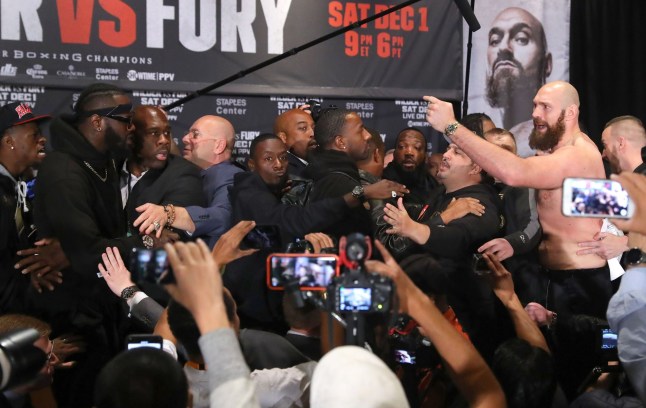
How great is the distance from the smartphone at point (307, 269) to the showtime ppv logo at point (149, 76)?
3703 millimetres

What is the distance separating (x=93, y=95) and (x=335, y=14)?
2.21 metres

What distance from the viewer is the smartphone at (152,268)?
1.98m

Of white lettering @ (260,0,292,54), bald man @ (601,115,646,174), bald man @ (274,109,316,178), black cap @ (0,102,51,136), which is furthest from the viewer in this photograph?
white lettering @ (260,0,292,54)

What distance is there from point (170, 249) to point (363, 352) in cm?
45

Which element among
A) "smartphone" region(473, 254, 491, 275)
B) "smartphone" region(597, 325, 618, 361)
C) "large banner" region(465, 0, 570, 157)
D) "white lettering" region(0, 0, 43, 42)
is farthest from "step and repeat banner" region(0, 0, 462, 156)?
"smartphone" region(597, 325, 618, 361)

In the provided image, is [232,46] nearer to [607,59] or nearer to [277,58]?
[277,58]

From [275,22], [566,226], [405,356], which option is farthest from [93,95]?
[566,226]

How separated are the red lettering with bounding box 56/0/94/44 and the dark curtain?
3402 mm

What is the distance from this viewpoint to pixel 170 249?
1925mm

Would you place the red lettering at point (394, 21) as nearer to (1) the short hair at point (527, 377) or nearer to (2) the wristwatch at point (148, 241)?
(2) the wristwatch at point (148, 241)

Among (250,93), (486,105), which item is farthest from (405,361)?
(486,105)

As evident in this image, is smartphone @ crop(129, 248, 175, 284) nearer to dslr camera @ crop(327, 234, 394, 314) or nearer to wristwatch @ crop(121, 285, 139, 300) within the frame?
dslr camera @ crop(327, 234, 394, 314)

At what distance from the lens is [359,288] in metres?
2.14

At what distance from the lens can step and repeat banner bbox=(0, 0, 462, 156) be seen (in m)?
5.54
